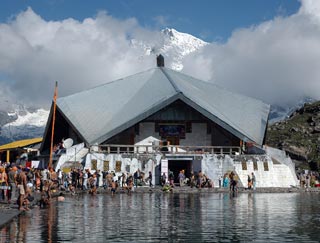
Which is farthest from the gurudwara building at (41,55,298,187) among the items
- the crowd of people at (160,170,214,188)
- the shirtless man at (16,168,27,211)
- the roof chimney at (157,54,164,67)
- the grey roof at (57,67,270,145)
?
the shirtless man at (16,168,27,211)

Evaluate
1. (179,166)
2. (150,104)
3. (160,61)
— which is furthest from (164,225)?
(160,61)

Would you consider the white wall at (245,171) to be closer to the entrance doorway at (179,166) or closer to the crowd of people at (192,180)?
the crowd of people at (192,180)

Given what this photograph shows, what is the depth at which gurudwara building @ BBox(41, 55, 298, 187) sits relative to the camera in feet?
150

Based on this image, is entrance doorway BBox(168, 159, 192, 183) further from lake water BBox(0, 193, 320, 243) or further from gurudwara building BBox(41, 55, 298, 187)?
lake water BBox(0, 193, 320, 243)

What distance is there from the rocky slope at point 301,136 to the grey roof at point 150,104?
83.4 feet

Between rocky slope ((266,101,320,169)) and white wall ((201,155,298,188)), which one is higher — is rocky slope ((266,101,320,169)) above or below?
above

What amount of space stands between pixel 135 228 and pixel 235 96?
149 ft

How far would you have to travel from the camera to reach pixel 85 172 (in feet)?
133

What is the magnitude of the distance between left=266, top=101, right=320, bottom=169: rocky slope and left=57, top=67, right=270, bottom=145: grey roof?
2542 cm

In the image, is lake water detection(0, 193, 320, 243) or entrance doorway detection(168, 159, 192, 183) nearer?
lake water detection(0, 193, 320, 243)

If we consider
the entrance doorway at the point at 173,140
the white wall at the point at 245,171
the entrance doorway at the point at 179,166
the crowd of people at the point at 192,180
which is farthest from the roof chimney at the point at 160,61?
the crowd of people at the point at 192,180

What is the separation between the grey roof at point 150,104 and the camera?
50344 mm

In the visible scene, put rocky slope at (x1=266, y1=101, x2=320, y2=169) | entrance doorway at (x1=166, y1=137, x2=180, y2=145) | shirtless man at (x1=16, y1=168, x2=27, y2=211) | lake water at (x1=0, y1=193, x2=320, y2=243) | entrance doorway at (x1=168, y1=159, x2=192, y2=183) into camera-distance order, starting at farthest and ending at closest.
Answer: rocky slope at (x1=266, y1=101, x2=320, y2=169) < entrance doorway at (x1=166, y1=137, x2=180, y2=145) < entrance doorway at (x1=168, y1=159, x2=192, y2=183) < shirtless man at (x1=16, y1=168, x2=27, y2=211) < lake water at (x1=0, y1=193, x2=320, y2=243)

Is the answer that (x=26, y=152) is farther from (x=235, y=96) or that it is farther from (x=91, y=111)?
(x=235, y=96)
